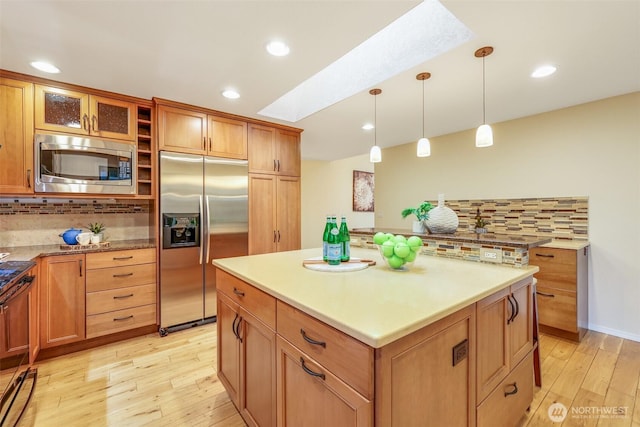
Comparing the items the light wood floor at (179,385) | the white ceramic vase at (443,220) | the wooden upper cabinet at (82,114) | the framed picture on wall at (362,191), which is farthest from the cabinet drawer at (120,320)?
the framed picture on wall at (362,191)

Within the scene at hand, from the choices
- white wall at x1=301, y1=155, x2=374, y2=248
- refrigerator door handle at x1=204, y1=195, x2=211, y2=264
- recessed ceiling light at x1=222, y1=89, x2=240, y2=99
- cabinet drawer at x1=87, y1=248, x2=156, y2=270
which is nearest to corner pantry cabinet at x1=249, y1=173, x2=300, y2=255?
refrigerator door handle at x1=204, y1=195, x2=211, y2=264

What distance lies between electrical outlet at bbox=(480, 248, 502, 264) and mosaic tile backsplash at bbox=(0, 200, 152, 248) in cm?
321

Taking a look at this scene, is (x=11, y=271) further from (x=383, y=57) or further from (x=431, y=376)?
(x=383, y=57)

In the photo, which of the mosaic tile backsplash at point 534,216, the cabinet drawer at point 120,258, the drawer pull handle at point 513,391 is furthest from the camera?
the mosaic tile backsplash at point 534,216

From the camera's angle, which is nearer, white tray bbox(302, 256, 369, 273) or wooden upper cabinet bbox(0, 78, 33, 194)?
white tray bbox(302, 256, 369, 273)

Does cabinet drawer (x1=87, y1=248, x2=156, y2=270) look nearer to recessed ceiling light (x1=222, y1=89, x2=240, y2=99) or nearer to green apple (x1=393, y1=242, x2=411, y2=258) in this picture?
recessed ceiling light (x1=222, y1=89, x2=240, y2=99)

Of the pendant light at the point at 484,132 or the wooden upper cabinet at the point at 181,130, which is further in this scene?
the wooden upper cabinet at the point at 181,130

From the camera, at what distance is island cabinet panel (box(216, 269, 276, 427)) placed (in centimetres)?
123

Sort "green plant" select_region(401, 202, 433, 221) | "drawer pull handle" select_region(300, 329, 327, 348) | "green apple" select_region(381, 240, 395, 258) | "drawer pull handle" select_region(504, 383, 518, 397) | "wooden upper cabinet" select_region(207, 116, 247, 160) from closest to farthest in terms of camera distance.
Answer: "drawer pull handle" select_region(300, 329, 327, 348) → "drawer pull handle" select_region(504, 383, 518, 397) → "green apple" select_region(381, 240, 395, 258) → "green plant" select_region(401, 202, 433, 221) → "wooden upper cabinet" select_region(207, 116, 247, 160)

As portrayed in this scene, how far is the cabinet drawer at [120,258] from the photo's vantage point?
7.94 feet

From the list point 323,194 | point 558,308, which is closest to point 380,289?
point 558,308

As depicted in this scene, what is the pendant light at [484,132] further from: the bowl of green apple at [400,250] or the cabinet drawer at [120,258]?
the cabinet drawer at [120,258]

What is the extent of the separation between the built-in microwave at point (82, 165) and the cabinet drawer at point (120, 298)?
2.97ft

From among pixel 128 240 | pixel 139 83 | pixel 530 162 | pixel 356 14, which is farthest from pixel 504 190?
pixel 128 240
